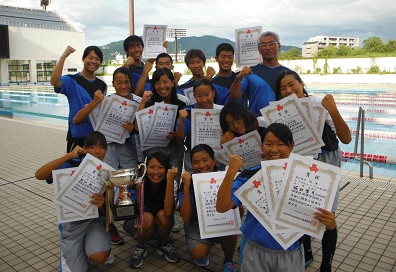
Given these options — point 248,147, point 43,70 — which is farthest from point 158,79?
point 43,70

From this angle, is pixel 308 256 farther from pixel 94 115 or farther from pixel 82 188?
pixel 94 115

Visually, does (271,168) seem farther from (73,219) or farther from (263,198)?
(73,219)

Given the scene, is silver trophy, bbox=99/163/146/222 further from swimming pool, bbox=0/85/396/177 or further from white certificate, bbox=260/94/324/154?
swimming pool, bbox=0/85/396/177

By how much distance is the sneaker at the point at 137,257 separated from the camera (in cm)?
276

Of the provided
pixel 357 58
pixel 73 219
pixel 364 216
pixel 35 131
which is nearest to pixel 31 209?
pixel 73 219

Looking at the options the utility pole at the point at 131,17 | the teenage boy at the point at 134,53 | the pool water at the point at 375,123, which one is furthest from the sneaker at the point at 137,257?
the utility pole at the point at 131,17

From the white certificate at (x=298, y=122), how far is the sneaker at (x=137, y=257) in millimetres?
1488

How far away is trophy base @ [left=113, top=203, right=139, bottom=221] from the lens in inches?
97.4

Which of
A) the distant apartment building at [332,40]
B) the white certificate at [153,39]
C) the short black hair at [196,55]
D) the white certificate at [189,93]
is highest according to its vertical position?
the distant apartment building at [332,40]

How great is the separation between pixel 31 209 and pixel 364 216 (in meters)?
3.65

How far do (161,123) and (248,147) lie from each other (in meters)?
0.95

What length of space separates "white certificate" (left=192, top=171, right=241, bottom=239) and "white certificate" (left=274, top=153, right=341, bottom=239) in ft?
2.67

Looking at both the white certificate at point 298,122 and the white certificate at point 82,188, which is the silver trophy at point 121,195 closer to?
the white certificate at point 82,188

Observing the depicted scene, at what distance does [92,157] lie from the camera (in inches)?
97.7
